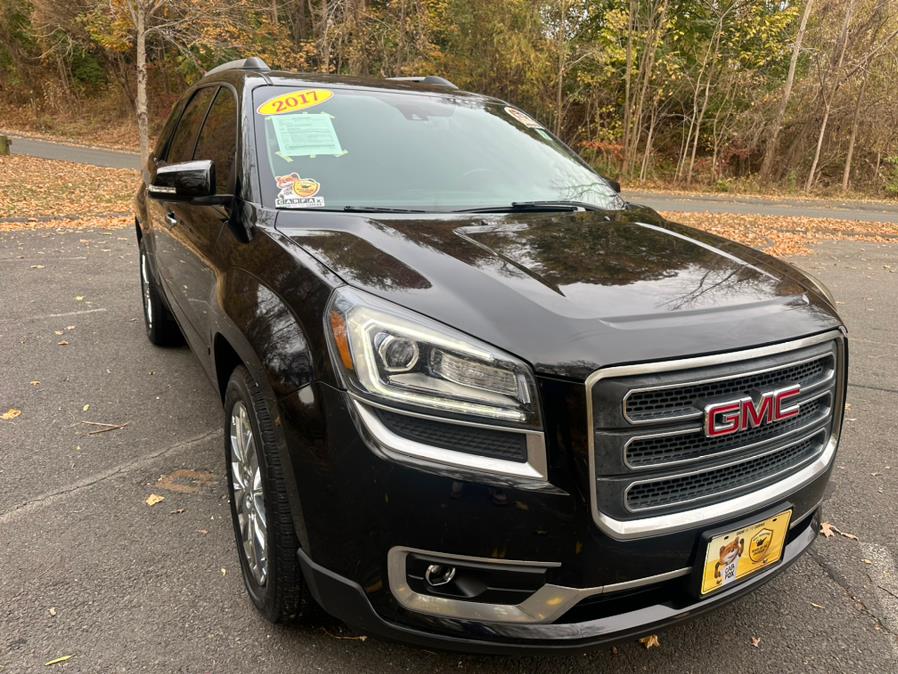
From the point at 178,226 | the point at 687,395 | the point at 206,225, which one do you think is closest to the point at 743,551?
the point at 687,395

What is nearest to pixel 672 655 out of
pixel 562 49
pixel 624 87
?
pixel 562 49

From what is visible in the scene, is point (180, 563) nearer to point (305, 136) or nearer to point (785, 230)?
point (305, 136)

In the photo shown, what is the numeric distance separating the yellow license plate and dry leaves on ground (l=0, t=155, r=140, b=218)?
10.4 m

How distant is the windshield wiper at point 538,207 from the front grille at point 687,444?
133 cm

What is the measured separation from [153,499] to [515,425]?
2013 mm

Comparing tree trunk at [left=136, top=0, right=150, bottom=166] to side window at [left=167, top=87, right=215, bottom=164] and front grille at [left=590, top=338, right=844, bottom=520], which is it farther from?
front grille at [left=590, top=338, right=844, bottom=520]

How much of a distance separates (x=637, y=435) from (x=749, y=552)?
21.7 inches

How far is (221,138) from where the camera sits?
314 centimetres

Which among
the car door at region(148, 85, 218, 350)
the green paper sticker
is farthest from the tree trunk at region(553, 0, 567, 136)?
the green paper sticker

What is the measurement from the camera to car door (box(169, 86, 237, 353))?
2.71 metres

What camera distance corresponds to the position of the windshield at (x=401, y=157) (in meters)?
2.66

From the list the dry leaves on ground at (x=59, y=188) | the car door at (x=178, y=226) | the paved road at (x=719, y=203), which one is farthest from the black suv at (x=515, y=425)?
the paved road at (x=719, y=203)

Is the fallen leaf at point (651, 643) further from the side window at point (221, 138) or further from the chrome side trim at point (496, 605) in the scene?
the side window at point (221, 138)

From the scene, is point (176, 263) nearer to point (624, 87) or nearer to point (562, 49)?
point (562, 49)
